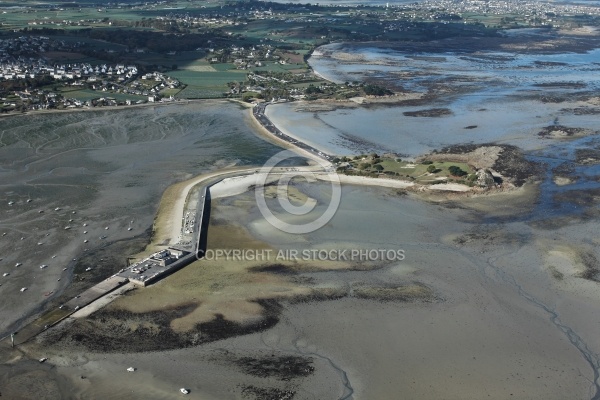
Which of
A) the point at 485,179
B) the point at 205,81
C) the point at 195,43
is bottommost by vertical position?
the point at 205,81

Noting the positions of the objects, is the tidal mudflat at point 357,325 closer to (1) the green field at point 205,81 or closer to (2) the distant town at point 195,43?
(1) the green field at point 205,81

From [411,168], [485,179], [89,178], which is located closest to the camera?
[485,179]

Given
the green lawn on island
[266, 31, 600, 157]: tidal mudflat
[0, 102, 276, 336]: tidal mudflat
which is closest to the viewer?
[0, 102, 276, 336]: tidal mudflat

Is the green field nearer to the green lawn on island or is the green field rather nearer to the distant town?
the distant town

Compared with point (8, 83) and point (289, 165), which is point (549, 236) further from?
point (8, 83)

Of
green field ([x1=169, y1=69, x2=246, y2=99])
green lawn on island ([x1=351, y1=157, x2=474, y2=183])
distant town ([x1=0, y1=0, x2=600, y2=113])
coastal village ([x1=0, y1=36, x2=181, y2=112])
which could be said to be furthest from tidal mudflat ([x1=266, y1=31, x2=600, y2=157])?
coastal village ([x1=0, y1=36, x2=181, y2=112])

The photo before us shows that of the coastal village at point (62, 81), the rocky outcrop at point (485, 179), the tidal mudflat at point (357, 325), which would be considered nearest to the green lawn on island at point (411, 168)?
the rocky outcrop at point (485, 179)

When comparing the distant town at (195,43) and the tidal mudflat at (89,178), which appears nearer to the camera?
the tidal mudflat at (89,178)

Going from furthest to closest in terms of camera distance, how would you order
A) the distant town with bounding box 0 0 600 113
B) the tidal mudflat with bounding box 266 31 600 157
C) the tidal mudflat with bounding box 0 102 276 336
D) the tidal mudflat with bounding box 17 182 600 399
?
the distant town with bounding box 0 0 600 113 < the tidal mudflat with bounding box 266 31 600 157 < the tidal mudflat with bounding box 0 102 276 336 < the tidal mudflat with bounding box 17 182 600 399

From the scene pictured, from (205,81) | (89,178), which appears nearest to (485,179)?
(89,178)

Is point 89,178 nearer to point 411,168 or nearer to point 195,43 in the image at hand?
point 411,168

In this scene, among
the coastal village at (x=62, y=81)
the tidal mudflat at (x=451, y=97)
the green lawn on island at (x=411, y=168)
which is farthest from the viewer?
the coastal village at (x=62, y=81)
